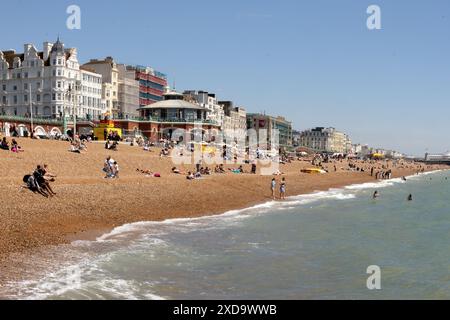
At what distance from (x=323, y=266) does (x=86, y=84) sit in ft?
256

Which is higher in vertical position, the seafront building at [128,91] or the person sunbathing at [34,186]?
the seafront building at [128,91]

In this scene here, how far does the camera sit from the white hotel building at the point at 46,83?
8200cm

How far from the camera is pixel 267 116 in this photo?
19738cm

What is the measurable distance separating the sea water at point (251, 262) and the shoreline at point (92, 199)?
126 cm

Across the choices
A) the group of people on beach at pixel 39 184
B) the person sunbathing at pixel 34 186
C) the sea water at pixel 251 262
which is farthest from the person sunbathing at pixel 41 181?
the sea water at pixel 251 262

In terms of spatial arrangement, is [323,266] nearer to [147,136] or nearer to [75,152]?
[75,152]

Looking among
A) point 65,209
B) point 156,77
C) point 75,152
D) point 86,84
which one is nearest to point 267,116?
point 156,77

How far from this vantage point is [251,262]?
58.8ft

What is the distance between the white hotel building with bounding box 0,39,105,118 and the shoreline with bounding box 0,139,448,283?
4022 centimetres

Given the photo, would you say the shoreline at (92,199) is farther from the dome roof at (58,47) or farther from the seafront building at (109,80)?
the seafront building at (109,80)

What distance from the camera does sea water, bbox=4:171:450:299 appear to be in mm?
13984

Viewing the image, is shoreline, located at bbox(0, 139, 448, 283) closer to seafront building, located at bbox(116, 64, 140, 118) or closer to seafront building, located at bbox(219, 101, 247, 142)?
seafront building, located at bbox(116, 64, 140, 118)

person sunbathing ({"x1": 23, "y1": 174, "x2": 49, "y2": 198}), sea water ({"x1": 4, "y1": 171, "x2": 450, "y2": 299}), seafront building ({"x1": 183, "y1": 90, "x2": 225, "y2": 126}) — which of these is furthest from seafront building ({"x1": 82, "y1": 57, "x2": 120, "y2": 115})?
person sunbathing ({"x1": 23, "y1": 174, "x2": 49, "y2": 198})
